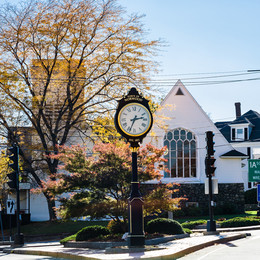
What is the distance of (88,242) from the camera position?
1956 centimetres

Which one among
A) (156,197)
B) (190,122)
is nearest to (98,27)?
(190,122)

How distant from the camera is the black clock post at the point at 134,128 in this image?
55.2 feet

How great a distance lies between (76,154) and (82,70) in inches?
533

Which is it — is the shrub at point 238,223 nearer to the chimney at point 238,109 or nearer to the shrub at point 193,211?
the shrub at point 193,211

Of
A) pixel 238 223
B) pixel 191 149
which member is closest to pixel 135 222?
pixel 238 223

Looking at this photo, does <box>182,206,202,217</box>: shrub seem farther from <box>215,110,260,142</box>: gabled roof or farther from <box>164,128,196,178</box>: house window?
<box>215,110,260,142</box>: gabled roof

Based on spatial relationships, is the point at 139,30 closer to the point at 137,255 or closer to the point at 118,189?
the point at 118,189

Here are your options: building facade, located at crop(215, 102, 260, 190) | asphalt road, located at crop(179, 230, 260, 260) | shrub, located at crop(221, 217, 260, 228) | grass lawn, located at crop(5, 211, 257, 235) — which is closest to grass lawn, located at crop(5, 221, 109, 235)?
grass lawn, located at crop(5, 211, 257, 235)

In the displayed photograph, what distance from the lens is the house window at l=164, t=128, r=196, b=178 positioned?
42.8 meters

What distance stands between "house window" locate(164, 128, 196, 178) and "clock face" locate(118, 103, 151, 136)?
25239 mm

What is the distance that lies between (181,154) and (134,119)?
25.6 meters

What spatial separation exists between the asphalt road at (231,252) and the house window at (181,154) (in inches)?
934

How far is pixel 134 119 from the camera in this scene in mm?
17656

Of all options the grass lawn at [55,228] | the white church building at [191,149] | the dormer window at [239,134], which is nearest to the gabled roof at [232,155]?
the white church building at [191,149]
